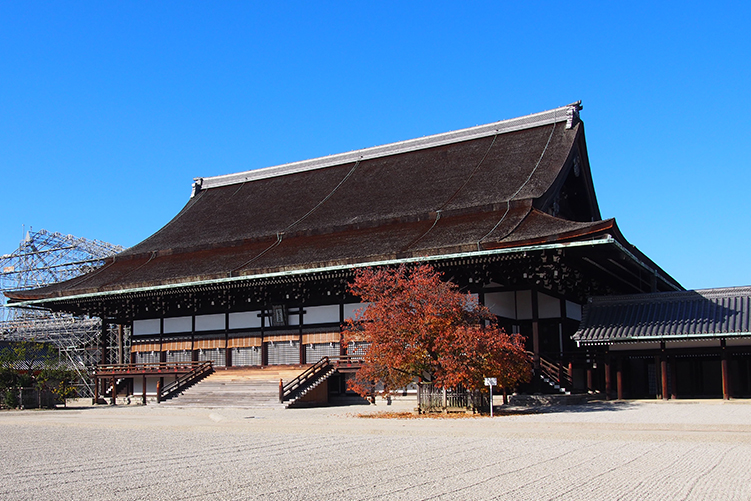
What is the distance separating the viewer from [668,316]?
67.3 feet

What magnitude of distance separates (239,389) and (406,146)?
14.0 metres

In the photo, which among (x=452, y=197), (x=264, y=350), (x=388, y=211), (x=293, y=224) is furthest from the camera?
(x=293, y=224)

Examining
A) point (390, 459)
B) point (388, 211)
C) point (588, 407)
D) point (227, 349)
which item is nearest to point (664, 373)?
point (588, 407)

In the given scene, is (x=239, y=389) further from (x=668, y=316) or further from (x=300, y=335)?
(x=668, y=316)

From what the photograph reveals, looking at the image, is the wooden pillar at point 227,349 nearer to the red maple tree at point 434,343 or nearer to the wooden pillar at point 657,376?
the red maple tree at point 434,343

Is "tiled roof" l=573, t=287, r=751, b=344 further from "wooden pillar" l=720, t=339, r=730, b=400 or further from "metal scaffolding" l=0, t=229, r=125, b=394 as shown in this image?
"metal scaffolding" l=0, t=229, r=125, b=394

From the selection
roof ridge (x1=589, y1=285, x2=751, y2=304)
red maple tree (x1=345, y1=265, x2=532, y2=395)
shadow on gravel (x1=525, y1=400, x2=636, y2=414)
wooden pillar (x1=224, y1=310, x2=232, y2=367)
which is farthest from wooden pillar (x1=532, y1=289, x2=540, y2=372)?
wooden pillar (x1=224, y1=310, x2=232, y2=367)

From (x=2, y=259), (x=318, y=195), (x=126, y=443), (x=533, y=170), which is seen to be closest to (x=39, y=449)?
(x=126, y=443)

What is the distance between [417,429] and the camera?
13.3m

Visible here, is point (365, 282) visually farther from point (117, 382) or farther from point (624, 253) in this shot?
point (117, 382)

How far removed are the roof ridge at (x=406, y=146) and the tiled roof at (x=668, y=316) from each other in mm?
8522

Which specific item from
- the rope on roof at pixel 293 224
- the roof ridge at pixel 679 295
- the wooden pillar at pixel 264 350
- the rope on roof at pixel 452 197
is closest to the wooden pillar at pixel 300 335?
the wooden pillar at pixel 264 350

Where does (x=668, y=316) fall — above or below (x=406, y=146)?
below

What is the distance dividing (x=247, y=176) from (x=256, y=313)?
37.9 ft
